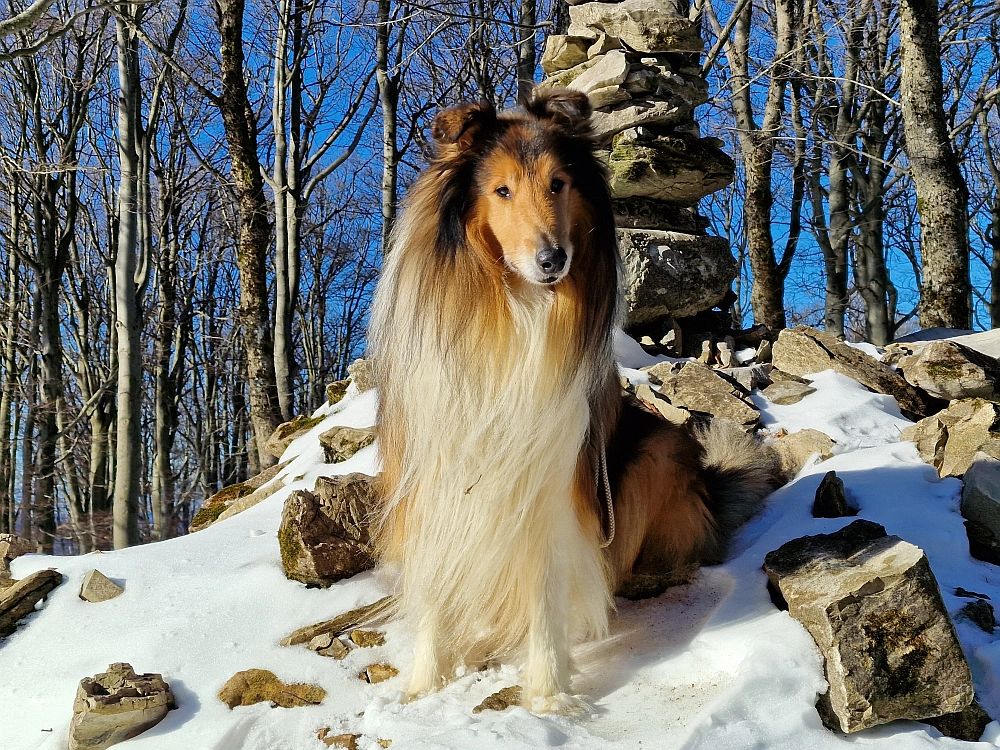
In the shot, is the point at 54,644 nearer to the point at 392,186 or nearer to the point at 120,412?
Answer: the point at 120,412

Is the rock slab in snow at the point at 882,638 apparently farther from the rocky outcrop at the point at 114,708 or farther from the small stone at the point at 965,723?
the rocky outcrop at the point at 114,708

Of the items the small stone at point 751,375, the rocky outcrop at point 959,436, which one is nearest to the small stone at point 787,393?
the small stone at point 751,375

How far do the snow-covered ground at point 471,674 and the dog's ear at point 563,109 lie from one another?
1.90m

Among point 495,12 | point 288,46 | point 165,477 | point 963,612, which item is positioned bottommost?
point 165,477

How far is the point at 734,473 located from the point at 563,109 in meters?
2.06

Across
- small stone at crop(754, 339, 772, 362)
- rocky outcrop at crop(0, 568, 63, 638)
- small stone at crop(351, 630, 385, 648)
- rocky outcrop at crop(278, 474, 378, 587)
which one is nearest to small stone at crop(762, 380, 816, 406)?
small stone at crop(754, 339, 772, 362)

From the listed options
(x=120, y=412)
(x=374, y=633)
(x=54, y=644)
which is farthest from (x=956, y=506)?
(x=120, y=412)

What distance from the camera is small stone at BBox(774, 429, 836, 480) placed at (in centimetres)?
418

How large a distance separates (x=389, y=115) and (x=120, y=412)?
5830 mm

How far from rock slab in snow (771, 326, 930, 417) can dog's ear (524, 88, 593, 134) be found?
3488mm

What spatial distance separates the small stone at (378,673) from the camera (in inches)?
110

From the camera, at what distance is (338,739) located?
241 cm

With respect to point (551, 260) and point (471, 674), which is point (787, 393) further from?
point (551, 260)

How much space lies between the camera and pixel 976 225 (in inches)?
791
